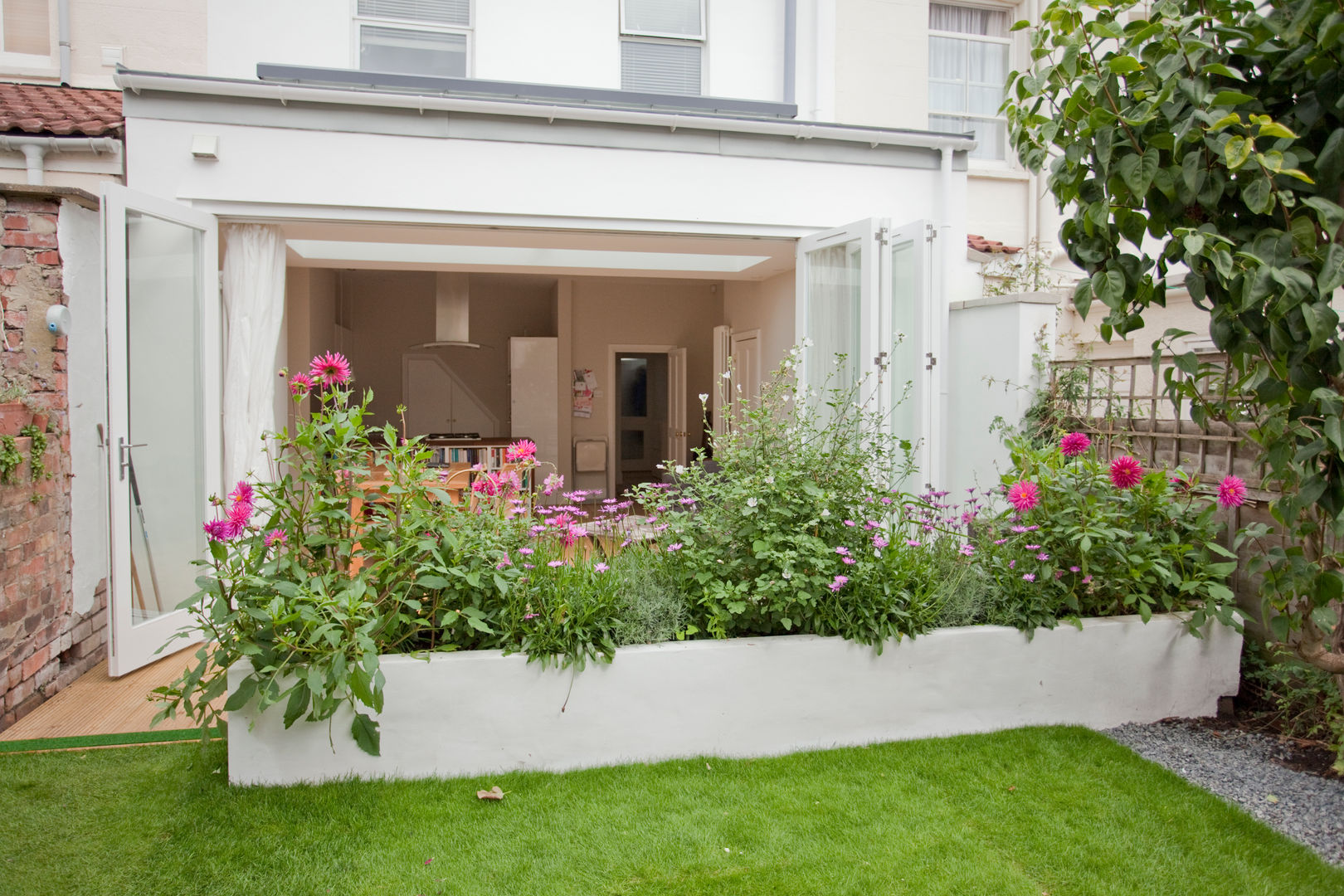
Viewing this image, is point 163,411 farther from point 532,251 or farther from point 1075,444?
point 1075,444

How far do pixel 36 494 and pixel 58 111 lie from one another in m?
2.94

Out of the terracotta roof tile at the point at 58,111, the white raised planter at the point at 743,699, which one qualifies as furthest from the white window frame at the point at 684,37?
the white raised planter at the point at 743,699

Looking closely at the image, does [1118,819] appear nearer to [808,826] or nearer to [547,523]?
[808,826]

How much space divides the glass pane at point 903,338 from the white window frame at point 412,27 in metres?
3.75

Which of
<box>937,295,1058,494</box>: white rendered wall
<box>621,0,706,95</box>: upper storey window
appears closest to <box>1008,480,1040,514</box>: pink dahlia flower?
<box>937,295,1058,494</box>: white rendered wall

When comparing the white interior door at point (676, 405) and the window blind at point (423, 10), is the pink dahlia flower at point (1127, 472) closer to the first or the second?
the window blind at point (423, 10)

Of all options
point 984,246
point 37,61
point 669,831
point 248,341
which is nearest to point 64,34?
point 37,61

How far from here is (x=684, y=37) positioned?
7.05m

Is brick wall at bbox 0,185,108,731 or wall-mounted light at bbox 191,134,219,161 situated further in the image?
wall-mounted light at bbox 191,134,219,161

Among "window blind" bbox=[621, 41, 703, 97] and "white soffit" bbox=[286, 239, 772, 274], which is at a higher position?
"window blind" bbox=[621, 41, 703, 97]

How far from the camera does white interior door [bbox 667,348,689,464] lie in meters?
10.7

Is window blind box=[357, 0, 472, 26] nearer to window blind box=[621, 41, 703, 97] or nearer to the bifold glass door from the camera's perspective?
window blind box=[621, 41, 703, 97]

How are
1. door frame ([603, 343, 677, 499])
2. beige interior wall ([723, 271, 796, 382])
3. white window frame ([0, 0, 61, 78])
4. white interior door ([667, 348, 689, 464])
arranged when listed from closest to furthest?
white window frame ([0, 0, 61, 78]), beige interior wall ([723, 271, 796, 382]), white interior door ([667, 348, 689, 464]), door frame ([603, 343, 677, 499])

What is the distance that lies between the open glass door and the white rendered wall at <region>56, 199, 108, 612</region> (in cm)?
13
